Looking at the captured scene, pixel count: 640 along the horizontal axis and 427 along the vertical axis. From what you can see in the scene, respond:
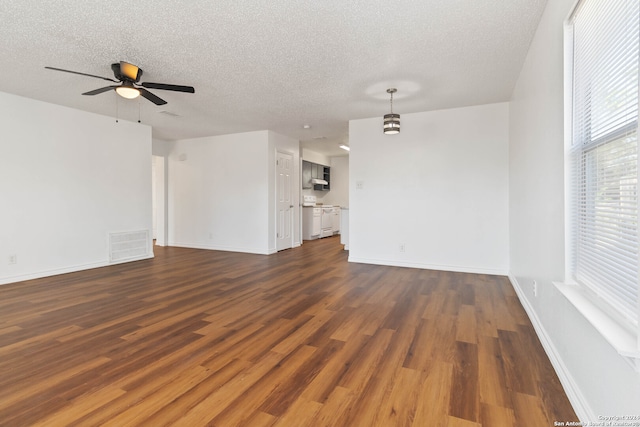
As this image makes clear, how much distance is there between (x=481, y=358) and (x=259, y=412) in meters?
1.49

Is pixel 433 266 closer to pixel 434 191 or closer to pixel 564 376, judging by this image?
pixel 434 191

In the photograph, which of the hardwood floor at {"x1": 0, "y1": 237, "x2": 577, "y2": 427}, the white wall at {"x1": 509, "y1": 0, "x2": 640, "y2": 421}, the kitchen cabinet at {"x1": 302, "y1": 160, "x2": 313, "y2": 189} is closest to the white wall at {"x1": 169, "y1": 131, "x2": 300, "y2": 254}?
the kitchen cabinet at {"x1": 302, "y1": 160, "x2": 313, "y2": 189}

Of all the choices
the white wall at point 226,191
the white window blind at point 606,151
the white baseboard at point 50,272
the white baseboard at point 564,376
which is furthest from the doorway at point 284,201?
the white window blind at point 606,151

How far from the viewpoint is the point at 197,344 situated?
2.26 m

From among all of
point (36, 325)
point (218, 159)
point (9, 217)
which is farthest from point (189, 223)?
point (36, 325)

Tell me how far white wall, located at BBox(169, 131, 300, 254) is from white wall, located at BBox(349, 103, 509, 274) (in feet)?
6.23

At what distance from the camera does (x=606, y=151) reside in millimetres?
1403

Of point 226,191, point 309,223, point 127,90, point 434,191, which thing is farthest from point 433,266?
point 127,90

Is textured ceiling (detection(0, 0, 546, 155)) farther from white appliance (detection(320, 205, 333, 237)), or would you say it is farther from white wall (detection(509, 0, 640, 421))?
white appliance (detection(320, 205, 333, 237))

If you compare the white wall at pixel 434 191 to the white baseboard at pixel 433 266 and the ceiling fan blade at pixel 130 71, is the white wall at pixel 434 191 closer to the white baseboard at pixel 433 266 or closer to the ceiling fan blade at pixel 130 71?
the white baseboard at pixel 433 266

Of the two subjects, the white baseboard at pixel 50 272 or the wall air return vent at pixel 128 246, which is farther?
the wall air return vent at pixel 128 246

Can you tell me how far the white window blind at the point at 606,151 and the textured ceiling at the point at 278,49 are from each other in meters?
0.98

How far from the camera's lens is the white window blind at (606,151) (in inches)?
46.1

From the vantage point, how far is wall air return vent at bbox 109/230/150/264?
17.2 ft
